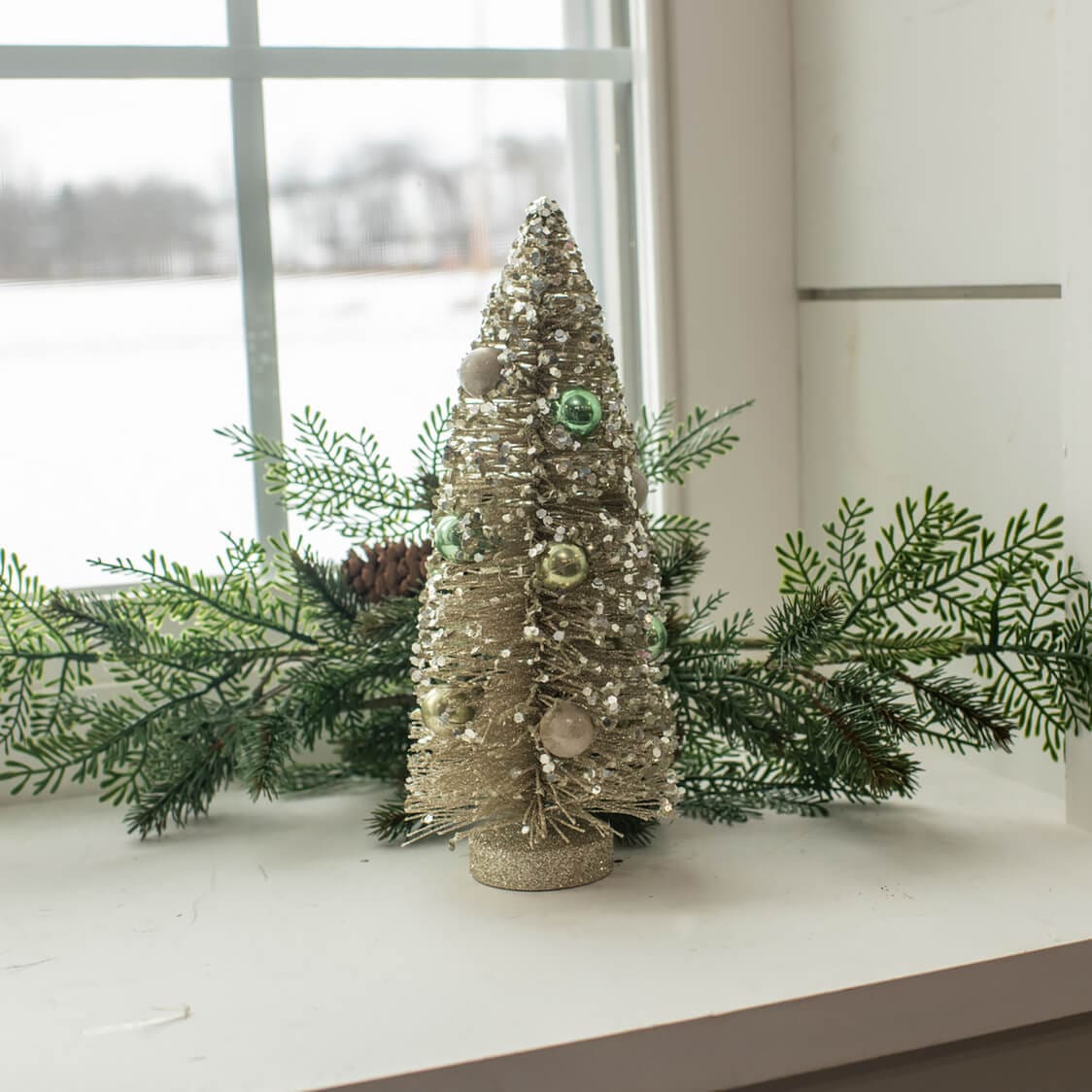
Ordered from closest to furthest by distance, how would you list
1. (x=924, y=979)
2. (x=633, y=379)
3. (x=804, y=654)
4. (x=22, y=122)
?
(x=924, y=979), (x=804, y=654), (x=22, y=122), (x=633, y=379)

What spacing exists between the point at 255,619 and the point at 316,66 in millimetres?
348

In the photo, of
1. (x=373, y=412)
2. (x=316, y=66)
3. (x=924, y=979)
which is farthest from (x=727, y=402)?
(x=924, y=979)

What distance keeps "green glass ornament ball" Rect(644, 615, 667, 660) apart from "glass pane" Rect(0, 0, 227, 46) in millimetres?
462

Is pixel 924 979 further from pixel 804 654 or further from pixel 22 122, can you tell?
pixel 22 122

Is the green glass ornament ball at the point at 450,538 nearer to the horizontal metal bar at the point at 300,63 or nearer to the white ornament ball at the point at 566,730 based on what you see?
the white ornament ball at the point at 566,730

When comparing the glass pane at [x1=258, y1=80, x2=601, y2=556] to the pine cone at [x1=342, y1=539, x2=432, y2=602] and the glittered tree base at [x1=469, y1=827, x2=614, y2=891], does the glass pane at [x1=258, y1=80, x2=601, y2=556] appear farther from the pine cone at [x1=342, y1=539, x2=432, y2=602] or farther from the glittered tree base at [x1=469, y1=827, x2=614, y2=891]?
the glittered tree base at [x1=469, y1=827, x2=614, y2=891]

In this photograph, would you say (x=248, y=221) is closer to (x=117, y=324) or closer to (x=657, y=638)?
(x=117, y=324)

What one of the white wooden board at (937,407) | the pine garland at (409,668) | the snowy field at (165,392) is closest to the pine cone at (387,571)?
the pine garland at (409,668)

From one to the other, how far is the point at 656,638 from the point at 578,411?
0.12m

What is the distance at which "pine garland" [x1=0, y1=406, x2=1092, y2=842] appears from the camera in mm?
676

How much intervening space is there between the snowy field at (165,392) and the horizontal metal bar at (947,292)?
233mm

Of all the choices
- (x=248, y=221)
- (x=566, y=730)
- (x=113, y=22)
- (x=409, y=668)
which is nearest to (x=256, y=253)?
(x=248, y=221)

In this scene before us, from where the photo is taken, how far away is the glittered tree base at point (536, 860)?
0.63 metres

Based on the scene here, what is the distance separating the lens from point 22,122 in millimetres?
810
